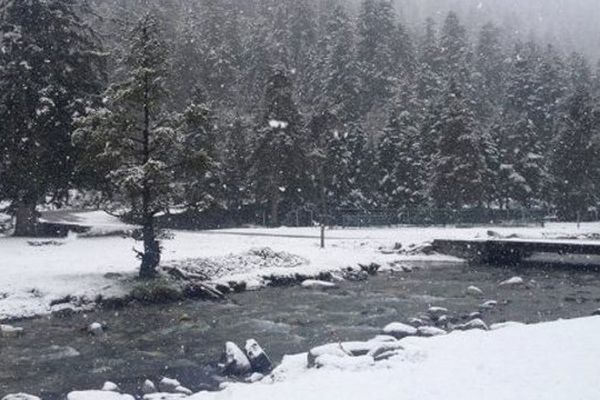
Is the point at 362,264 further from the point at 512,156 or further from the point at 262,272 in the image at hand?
the point at 512,156

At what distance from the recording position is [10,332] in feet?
64.7

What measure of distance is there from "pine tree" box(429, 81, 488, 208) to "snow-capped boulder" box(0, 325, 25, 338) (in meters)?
43.3

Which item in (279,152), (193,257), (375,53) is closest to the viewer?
(193,257)

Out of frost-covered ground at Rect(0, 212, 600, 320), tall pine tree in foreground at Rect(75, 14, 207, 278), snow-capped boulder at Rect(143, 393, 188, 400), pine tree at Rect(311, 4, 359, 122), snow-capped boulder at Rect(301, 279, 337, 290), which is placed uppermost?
pine tree at Rect(311, 4, 359, 122)

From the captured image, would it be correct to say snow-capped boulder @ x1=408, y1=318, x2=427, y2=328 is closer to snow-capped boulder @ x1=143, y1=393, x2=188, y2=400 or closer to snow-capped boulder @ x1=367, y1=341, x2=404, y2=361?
snow-capped boulder @ x1=367, y1=341, x2=404, y2=361

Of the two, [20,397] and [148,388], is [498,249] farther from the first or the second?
[20,397]

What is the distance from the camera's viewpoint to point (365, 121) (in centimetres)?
7831

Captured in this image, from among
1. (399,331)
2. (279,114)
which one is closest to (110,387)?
(399,331)

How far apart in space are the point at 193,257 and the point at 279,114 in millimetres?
25869

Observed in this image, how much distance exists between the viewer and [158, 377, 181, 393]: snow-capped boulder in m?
14.3

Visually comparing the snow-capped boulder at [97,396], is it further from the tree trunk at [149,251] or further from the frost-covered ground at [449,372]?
the tree trunk at [149,251]

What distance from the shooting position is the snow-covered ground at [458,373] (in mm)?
10961

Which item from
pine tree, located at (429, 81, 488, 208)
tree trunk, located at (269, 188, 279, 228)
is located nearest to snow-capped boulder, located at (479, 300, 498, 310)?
pine tree, located at (429, 81, 488, 208)

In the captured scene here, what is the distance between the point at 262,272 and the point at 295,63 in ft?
213
